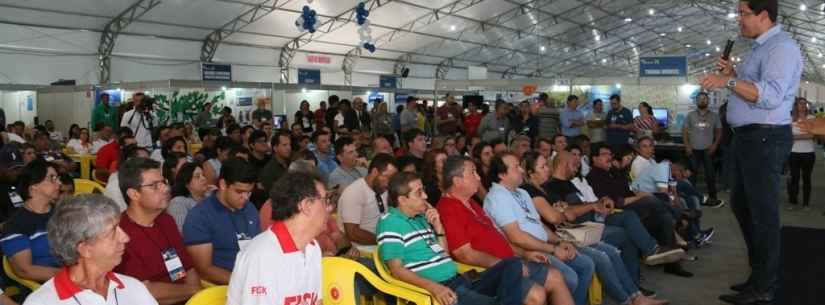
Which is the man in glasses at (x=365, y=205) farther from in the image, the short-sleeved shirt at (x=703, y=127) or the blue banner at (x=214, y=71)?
the blue banner at (x=214, y=71)

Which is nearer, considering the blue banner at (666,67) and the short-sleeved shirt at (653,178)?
the short-sleeved shirt at (653,178)

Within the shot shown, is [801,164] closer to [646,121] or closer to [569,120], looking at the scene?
[646,121]

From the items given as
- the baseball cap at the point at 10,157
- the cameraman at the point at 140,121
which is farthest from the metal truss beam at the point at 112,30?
the baseball cap at the point at 10,157

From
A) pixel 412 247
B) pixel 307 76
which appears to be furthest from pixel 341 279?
pixel 307 76

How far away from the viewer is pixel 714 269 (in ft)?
17.7

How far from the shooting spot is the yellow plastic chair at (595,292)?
4.34 metres

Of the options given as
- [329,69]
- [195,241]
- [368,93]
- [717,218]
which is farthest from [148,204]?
[329,69]

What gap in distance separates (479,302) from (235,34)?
1950cm

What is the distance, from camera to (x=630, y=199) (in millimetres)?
5398

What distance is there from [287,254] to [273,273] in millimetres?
81

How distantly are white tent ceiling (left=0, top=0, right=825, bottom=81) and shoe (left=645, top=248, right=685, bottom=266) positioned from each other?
1531cm

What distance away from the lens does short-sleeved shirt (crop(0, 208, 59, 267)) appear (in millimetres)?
3109

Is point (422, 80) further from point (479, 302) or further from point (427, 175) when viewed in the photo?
point (479, 302)

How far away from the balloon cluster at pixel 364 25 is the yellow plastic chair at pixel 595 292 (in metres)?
12.9
